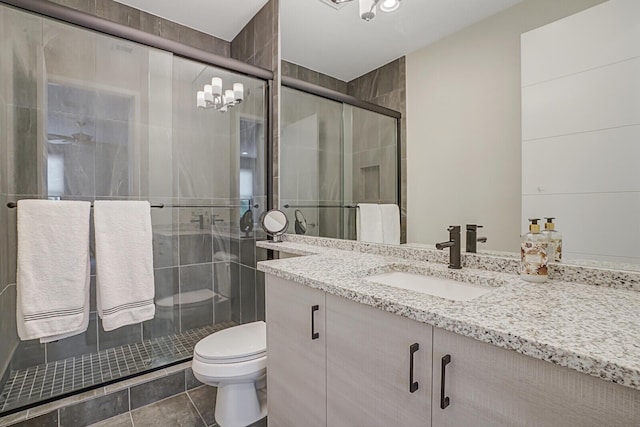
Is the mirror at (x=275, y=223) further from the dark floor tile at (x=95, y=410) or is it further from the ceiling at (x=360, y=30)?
the dark floor tile at (x=95, y=410)

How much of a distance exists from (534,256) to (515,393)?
0.53 metres

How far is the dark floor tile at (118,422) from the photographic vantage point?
156 cm

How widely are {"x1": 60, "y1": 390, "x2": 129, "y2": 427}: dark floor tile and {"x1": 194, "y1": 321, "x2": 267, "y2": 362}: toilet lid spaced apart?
0.55 meters

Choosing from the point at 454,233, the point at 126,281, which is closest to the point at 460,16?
the point at 454,233

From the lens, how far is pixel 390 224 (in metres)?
1.51

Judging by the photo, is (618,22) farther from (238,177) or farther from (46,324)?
(46,324)

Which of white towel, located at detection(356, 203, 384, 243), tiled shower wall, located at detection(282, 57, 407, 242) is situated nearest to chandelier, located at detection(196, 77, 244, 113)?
tiled shower wall, located at detection(282, 57, 407, 242)

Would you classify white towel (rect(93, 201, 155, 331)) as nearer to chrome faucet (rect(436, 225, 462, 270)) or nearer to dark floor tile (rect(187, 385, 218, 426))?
dark floor tile (rect(187, 385, 218, 426))

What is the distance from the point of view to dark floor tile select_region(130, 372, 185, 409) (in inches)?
66.7

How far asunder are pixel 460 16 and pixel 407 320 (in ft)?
4.03

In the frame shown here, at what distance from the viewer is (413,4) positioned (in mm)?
1398

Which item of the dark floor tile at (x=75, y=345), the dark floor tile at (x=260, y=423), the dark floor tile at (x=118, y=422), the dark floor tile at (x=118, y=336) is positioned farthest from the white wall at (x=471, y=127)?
the dark floor tile at (x=75, y=345)

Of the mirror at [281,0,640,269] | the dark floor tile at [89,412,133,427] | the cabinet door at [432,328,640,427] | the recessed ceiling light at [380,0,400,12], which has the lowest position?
the dark floor tile at [89,412,133,427]

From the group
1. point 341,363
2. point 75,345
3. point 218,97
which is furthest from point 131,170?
point 341,363
